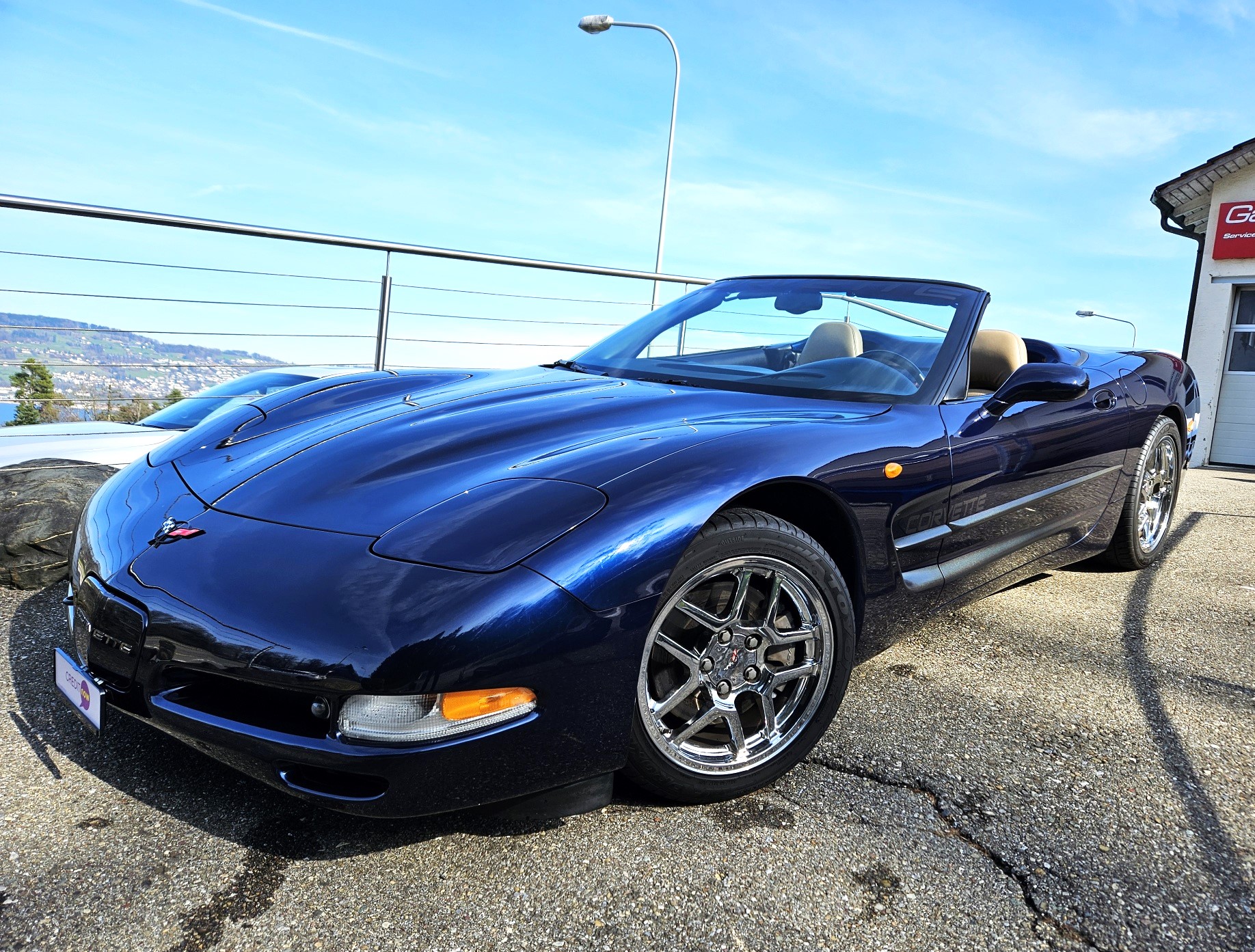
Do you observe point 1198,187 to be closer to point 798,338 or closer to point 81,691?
point 798,338

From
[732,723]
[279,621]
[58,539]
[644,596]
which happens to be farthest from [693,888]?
[58,539]

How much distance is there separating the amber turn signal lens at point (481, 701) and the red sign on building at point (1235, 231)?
15831 millimetres

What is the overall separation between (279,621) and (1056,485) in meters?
2.54

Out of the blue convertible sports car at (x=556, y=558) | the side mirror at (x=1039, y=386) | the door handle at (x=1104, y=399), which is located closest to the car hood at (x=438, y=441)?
the blue convertible sports car at (x=556, y=558)

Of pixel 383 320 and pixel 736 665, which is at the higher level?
pixel 383 320

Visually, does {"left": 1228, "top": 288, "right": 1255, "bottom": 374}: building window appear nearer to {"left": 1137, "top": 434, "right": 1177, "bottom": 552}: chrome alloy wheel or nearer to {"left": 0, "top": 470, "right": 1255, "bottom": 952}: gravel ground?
{"left": 1137, "top": 434, "right": 1177, "bottom": 552}: chrome alloy wheel

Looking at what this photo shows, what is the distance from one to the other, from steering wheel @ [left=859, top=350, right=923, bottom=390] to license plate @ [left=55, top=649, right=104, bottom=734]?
2.22 m

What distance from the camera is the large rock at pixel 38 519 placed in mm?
3156

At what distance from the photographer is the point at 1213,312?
46.9 feet

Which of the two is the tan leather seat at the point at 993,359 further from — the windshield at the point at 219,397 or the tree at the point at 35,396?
the tree at the point at 35,396

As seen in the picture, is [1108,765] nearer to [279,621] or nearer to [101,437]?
[279,621]

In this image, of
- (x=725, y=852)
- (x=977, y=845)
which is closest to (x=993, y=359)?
(x=977, y=845)

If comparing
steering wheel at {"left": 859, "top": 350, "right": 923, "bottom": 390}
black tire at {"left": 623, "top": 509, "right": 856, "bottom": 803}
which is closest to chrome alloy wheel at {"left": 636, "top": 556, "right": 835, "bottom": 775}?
black tire at {"left": 623, "top": 509, "right": 856, "bottom": 803}

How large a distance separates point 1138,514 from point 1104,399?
0.70 m
